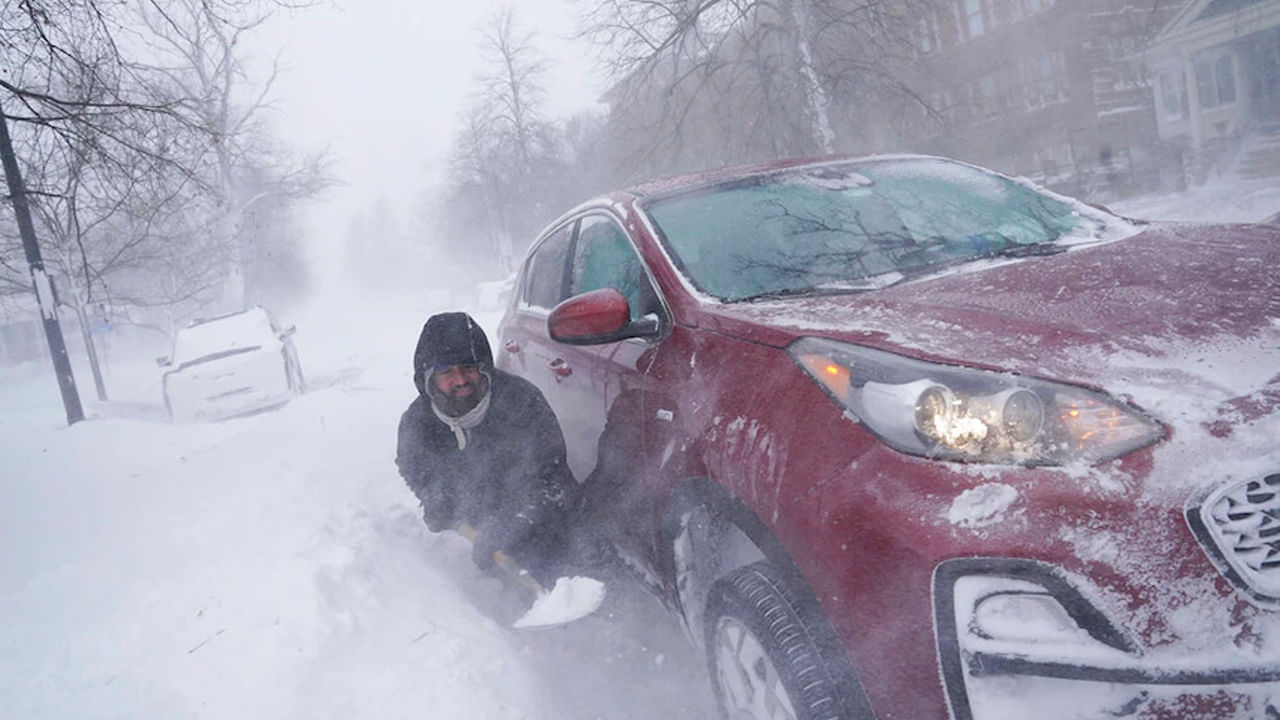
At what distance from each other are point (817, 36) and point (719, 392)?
1528cm

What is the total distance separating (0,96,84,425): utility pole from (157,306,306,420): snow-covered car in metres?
1.15

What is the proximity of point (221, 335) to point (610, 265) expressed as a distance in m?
10.4

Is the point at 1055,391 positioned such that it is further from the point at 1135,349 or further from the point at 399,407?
the point at 399,407

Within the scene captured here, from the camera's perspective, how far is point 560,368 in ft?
11.6

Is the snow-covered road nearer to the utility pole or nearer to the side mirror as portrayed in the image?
the side mirror

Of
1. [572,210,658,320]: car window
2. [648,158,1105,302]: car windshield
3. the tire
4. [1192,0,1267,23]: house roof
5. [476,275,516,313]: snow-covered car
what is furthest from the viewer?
[476,275,516,313]: snow-covered car

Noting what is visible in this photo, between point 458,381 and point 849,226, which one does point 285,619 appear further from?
point 849,226

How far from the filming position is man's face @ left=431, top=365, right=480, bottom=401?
3633mm

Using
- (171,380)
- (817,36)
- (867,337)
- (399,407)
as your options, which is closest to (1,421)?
(171,380)

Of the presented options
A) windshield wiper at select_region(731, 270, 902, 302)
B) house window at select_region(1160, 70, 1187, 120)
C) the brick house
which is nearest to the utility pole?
windshield wiper at select_region(731, 270, 902, 302)

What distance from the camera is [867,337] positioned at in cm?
182

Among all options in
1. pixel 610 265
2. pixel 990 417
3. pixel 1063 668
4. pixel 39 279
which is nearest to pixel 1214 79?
pixel 610 265

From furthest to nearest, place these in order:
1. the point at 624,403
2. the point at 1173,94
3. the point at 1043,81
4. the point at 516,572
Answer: the point at 1043,81
the point at 1173,94
the point at 516,572
the point at 624,403

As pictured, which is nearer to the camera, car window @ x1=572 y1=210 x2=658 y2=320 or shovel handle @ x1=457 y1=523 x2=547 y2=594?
car window @ x1=572 y1=210 x2=658 y2=320
